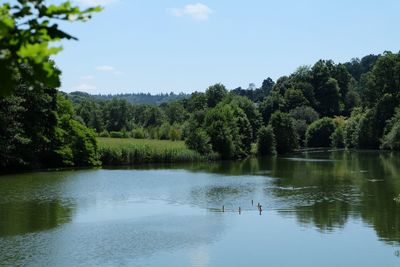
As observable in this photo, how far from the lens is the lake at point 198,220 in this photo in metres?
21.8

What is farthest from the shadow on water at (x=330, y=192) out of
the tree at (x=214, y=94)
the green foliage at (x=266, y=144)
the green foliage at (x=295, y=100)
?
the green foliage at (x=295, y=100)

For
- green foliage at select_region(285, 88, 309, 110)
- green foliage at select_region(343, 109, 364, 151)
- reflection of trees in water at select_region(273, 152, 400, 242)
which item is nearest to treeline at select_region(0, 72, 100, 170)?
reflection of trees in water at select_region(273, 152, 400, 242)

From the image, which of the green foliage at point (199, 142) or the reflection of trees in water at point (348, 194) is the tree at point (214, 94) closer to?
the green foliage at point (199, 142)

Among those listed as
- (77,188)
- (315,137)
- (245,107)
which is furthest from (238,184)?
(315,137)

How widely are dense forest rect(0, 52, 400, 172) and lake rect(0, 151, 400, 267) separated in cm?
656

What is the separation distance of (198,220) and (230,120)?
5389cm

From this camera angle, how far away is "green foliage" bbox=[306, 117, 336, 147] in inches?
4352

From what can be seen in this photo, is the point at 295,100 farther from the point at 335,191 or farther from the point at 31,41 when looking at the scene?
the point at 31,41

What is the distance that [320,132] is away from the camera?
11088 centimetres

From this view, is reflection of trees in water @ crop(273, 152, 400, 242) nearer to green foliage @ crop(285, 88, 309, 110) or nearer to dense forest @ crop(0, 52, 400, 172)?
dense forest @ crop(0, 52, 400, 172)

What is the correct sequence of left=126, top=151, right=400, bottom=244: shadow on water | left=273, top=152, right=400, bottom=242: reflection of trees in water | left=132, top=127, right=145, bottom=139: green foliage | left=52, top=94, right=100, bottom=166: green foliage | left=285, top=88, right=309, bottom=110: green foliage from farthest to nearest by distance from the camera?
left=285, top=88, right=309, bottom=110: green foliage
left=132, top=127, right=145, bottom=139: green foliage
left=52, top=94, right=100, bottom=166: green foliage
left=126, top=151, right=400, bottom=244: shadow on water
left=273, top=152, right=400, bottom=242: reflection of trees in water

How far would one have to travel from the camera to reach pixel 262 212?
32.1 m

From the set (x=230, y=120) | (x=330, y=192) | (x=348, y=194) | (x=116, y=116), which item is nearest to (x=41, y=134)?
(x=330, y=192)

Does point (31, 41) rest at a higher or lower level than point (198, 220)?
higher
